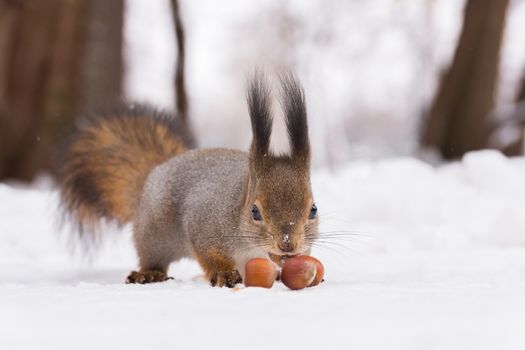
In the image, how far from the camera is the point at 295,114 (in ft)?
8.68

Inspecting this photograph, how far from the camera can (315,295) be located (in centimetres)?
211

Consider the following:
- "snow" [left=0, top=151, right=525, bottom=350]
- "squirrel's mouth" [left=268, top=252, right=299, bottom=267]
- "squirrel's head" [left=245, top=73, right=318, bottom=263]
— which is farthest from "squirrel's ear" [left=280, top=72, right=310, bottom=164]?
"snow" [left=0, top=151, right=525, bottom=350]

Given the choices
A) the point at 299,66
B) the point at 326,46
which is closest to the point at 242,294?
the point at 299,66

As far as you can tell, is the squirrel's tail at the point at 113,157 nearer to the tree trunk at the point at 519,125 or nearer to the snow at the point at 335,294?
the snow at the point at 335,294

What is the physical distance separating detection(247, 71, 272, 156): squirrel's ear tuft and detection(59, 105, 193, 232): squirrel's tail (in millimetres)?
1022

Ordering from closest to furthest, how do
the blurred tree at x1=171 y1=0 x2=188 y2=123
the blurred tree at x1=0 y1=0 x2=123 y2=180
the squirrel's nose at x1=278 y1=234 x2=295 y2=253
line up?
the squirrel's nose at x1=278 y1=234 x2=295 y2=253
the blurred tree at x1=0 y1=0 x2=123 y2=180
the blurred tree at x1=171 y1=0 x2=188 y2=123

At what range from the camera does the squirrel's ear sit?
2594 mm

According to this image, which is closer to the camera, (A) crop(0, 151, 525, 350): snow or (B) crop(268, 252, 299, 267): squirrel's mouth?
(A) crop(0, 151, 525, 350): snow

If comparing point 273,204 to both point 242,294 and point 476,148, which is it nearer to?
point 242,294

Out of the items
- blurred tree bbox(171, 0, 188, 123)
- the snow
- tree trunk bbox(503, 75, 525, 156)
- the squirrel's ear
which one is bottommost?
the snow

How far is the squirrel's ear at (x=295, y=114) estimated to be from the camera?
259cm

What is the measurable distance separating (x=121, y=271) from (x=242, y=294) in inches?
65.1

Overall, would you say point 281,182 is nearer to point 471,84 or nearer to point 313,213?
point 313,213

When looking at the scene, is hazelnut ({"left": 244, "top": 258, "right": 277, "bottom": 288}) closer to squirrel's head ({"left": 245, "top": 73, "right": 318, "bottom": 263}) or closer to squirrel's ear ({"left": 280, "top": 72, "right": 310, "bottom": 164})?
squirrel's head ({"left": 245, "top": 73, "right": 318, "bottom": 263})
